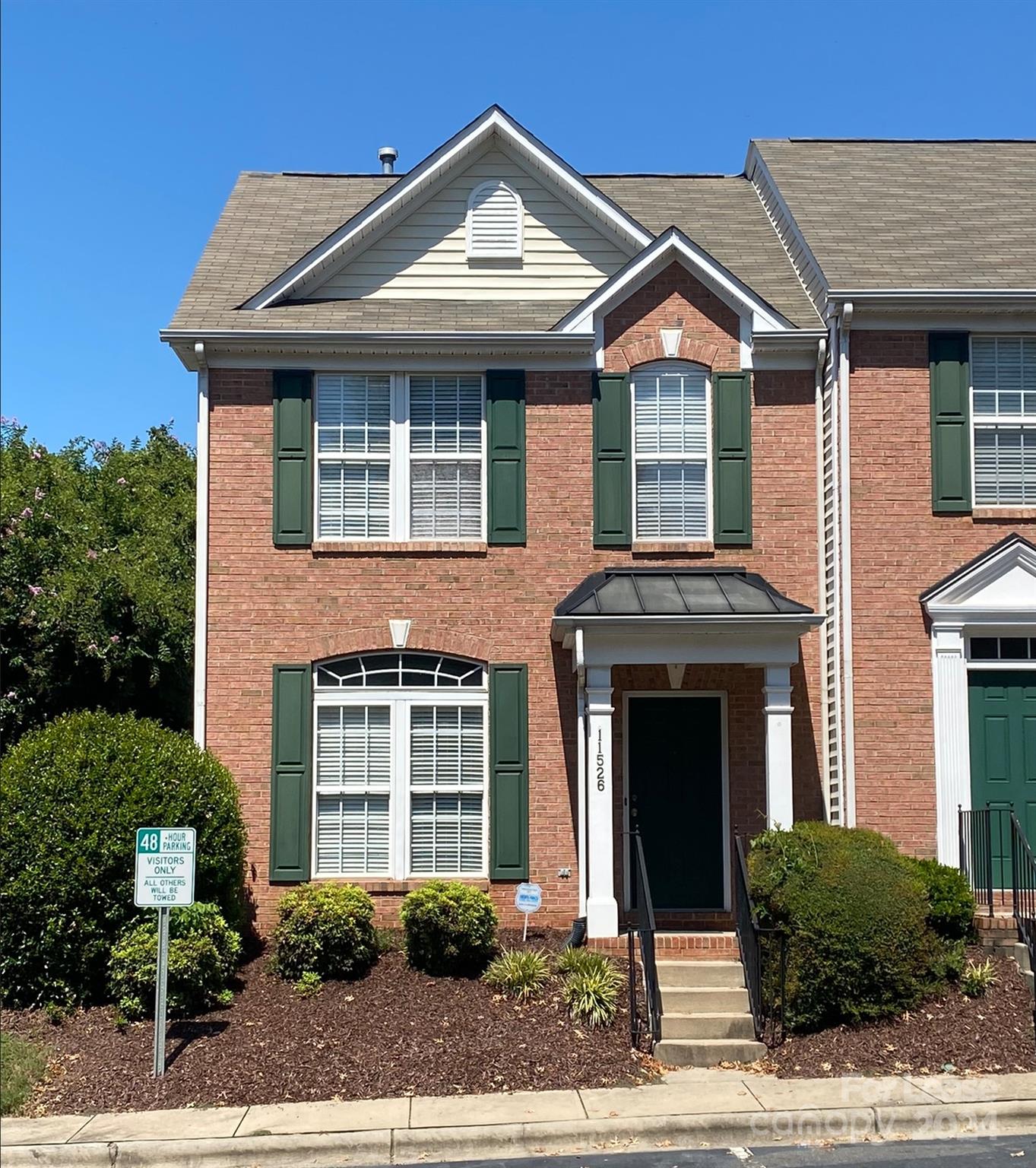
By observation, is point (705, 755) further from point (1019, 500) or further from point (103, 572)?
point (103, 572)

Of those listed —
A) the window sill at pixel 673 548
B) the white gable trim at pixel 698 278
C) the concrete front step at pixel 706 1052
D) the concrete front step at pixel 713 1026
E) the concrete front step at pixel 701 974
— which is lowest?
the concrete front step at pixel 706 1052

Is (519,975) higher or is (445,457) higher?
(445,457)

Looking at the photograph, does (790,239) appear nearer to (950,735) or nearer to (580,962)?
(950,735)

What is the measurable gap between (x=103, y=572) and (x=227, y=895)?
5276 millimetres

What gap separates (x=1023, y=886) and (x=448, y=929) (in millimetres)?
5061

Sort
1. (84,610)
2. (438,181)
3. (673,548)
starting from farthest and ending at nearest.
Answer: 1. (84,610)
2. (438,181)
3. (673,548)

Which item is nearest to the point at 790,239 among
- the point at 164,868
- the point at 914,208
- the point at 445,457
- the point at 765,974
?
the point at 914,208

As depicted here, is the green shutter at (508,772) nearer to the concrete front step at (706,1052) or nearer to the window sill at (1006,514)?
the concrete front step at (706,1052)

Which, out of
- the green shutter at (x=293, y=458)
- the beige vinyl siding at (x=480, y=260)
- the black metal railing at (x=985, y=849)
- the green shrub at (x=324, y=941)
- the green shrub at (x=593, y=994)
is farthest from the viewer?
the beige vinyl siding at (x=480, y=260)

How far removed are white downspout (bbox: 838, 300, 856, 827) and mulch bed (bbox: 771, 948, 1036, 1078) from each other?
7.98 feet

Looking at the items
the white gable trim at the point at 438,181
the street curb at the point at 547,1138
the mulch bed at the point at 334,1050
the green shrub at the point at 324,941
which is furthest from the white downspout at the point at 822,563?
the green shrub at the point at 324,941

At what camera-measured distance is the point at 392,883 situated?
12703mm

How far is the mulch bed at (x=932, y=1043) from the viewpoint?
31.3 ft

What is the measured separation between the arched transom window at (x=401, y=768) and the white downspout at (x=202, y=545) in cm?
112
